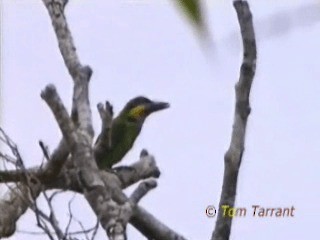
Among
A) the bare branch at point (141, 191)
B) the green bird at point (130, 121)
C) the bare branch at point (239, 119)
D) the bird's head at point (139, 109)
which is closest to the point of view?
the bare branch at point (239, 119)

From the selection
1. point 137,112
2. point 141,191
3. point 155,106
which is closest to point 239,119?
point 141,191

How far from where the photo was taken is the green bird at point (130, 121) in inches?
119

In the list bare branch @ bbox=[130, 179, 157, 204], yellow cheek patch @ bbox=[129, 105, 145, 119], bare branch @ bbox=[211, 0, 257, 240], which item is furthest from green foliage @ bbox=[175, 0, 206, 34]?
yellow cheek patch @ bbox=[129, 105, 145, 119]

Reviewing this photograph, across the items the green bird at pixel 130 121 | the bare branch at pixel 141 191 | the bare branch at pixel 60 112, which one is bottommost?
the green bird at pixel 130 121

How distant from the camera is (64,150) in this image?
186 cm

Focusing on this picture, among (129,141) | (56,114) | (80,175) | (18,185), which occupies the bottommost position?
(129,141)

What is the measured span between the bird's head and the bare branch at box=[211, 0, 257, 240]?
67.6 inches

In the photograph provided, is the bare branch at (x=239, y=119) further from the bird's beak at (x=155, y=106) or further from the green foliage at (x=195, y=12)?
the bird's beak at (x=155, y=106)

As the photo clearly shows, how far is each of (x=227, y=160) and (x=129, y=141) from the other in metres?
1.75

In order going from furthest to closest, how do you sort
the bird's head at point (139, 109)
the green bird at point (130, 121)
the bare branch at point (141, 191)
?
the bird's head at point (139, 109) → the green bird at point (130, 121) → the bare branch at point (141, 191)

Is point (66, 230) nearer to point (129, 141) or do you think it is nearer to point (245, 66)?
point (245, 66)

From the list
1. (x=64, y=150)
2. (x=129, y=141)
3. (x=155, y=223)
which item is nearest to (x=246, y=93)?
(x=155, y=223)

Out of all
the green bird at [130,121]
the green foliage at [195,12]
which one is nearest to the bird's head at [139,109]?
the green bird at [130,121]

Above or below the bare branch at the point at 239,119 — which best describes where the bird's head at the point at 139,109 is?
below
